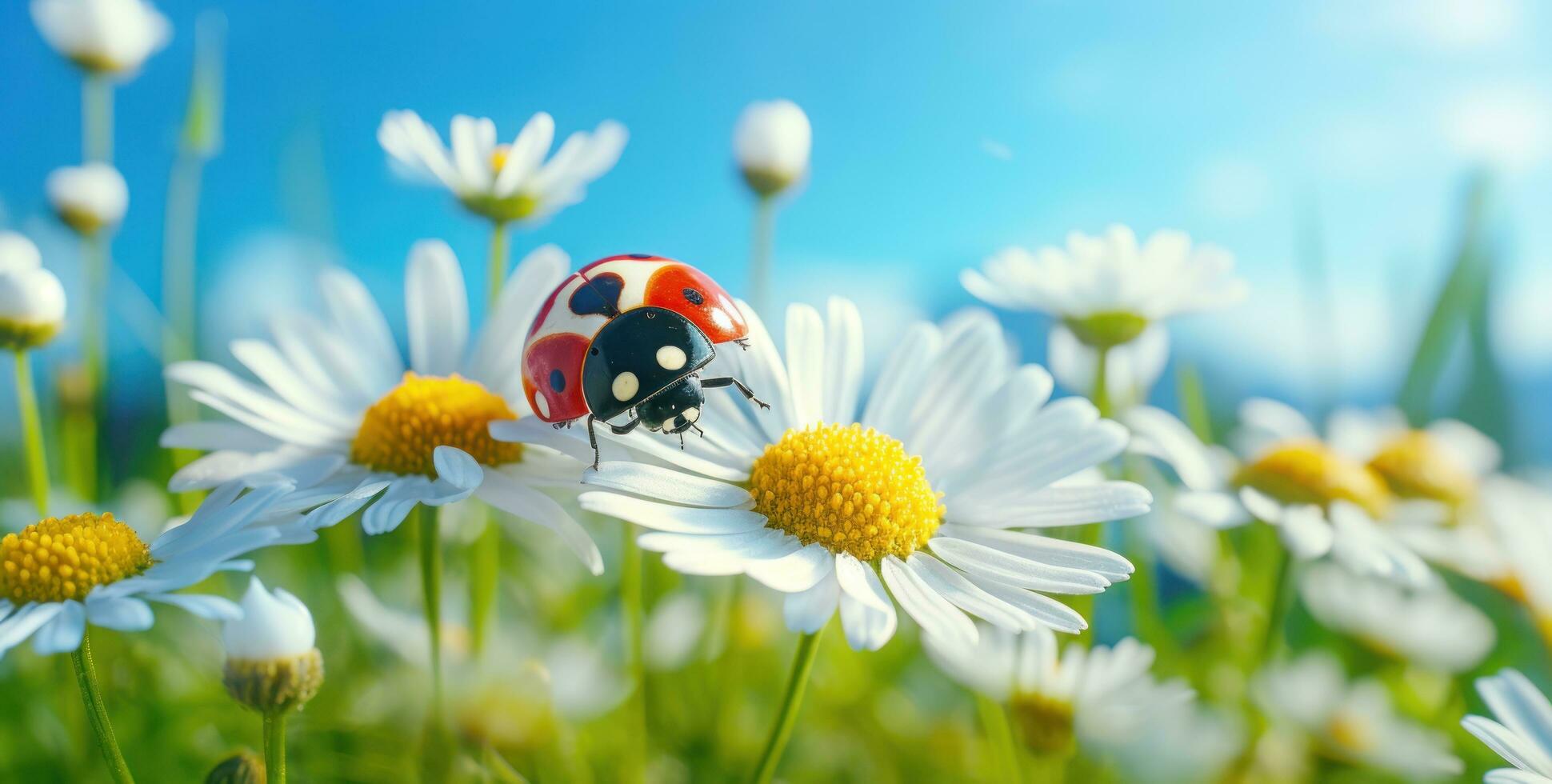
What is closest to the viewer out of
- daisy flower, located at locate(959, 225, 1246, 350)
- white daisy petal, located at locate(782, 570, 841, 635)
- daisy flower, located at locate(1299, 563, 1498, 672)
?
white daisy petal, located at locate(782, 570, 841, 635)

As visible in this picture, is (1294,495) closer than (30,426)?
No

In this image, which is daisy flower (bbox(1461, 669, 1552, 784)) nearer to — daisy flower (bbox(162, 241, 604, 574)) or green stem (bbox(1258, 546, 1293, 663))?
green stem (bbox(1258, 546, 1293, 663))

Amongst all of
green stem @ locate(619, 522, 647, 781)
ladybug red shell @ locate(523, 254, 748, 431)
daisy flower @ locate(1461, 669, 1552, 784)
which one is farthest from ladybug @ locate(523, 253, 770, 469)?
daisy flower @ locate(1461, 669, 1552, 784)

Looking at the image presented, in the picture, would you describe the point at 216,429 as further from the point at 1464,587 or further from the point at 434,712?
the point at 1464,587

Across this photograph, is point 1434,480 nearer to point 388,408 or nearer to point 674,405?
point 674,405

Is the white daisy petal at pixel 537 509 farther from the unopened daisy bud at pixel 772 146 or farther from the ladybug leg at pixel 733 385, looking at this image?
the unopened daisy bud at pixel 772 146

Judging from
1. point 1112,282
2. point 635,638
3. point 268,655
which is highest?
point 1112,282

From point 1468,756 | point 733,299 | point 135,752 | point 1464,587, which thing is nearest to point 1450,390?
point 1464,587

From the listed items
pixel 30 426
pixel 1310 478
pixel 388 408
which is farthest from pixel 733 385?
pixel 1310 478
